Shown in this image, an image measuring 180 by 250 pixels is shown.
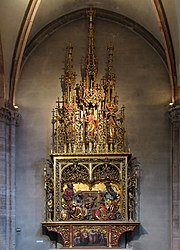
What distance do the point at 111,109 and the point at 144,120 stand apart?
112 cm

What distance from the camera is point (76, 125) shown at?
19922 mm

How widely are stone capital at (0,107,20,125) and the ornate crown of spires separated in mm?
1154

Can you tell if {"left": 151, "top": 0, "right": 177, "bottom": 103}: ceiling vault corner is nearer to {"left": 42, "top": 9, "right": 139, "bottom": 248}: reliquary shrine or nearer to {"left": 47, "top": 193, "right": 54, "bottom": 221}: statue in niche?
{"left": 42, "top": 9, "right": 139, "bottom": 248}: reliquary shrine

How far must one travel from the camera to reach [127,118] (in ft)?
66.6

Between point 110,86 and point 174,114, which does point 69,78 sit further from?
point 174,114

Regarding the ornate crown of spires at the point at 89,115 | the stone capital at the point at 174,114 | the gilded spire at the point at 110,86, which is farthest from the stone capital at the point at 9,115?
the stone capital at the point at 174,114

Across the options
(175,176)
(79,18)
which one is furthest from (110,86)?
(175,176)

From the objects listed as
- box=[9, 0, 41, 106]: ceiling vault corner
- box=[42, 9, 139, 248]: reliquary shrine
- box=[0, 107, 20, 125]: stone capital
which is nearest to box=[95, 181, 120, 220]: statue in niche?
box=[42, 9, 139, 248]: reliquary shrine

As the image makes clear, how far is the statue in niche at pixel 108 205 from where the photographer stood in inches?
769

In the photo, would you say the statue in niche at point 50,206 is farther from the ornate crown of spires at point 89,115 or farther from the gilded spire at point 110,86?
the gilded spire at point 110,86

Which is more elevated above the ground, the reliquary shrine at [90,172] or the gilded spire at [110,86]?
the gilded spire at [110,86]

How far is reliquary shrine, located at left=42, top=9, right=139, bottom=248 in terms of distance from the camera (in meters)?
19.4

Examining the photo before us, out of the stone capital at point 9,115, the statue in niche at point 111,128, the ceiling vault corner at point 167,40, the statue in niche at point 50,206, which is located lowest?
the statue in niche at point 50,206

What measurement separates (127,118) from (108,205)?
2761mm
